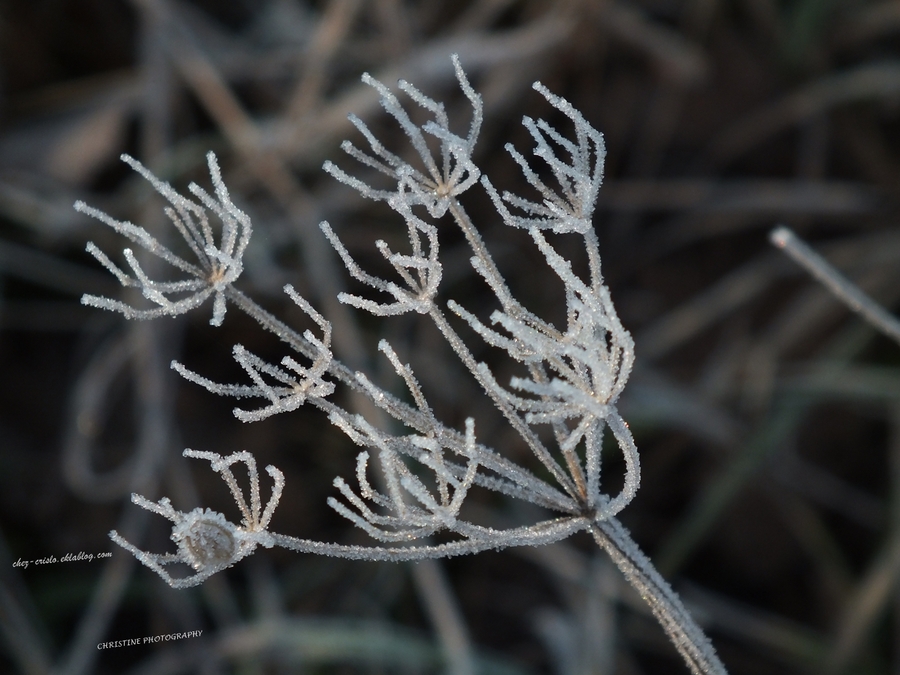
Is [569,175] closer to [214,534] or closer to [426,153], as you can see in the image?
[426,153]

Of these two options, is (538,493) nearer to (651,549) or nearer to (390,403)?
(390,403)

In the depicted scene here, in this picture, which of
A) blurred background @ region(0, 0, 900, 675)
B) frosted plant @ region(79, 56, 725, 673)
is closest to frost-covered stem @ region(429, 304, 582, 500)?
frosted plant @ region(79, 56, 725, 673)

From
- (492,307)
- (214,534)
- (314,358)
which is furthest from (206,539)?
(492,307)

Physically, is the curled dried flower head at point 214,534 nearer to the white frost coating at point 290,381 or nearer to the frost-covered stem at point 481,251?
the white frost coating at point 290,381

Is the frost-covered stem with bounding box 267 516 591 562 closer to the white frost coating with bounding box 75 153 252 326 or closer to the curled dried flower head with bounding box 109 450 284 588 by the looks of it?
the curled dried flower head with bounding box 109 450 284 588

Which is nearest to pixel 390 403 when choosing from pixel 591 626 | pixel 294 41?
pixel 591 626

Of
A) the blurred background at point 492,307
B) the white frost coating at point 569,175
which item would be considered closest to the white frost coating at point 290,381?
the white frost coating at point 569,175

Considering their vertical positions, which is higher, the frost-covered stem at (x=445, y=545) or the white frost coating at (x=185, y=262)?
the white frost coating at (x=185, y=262)
